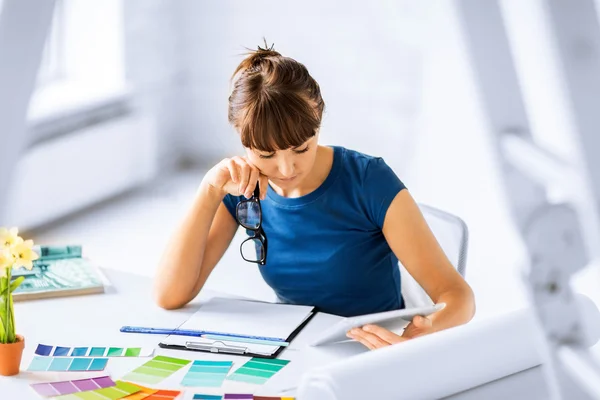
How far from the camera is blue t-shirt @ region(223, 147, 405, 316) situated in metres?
1.75

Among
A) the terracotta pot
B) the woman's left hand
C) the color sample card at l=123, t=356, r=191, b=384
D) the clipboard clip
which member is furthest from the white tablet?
the terracotta pot

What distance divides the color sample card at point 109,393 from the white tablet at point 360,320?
33cm

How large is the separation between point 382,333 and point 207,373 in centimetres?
30

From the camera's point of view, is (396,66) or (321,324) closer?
(321,324)

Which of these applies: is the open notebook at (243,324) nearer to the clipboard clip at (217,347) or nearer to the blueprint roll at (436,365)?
the clipboard clip at (217,347)

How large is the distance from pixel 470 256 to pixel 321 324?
2311 millimetres

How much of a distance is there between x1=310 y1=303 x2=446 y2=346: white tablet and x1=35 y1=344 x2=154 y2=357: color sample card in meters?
0.30

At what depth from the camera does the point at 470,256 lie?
149 inches

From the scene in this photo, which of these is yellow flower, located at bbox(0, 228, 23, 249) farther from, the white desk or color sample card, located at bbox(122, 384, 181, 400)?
color sample card, located at bbox(122, 384, 181, 400)

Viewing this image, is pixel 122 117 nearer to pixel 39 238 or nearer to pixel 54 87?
pixel 54 87

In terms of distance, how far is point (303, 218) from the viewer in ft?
5.81

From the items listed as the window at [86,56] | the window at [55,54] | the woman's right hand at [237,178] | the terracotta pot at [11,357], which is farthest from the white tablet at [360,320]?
the window at [55,54]

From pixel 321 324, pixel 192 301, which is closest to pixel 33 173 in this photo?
pixel 192 301

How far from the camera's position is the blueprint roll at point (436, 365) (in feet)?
3.25
